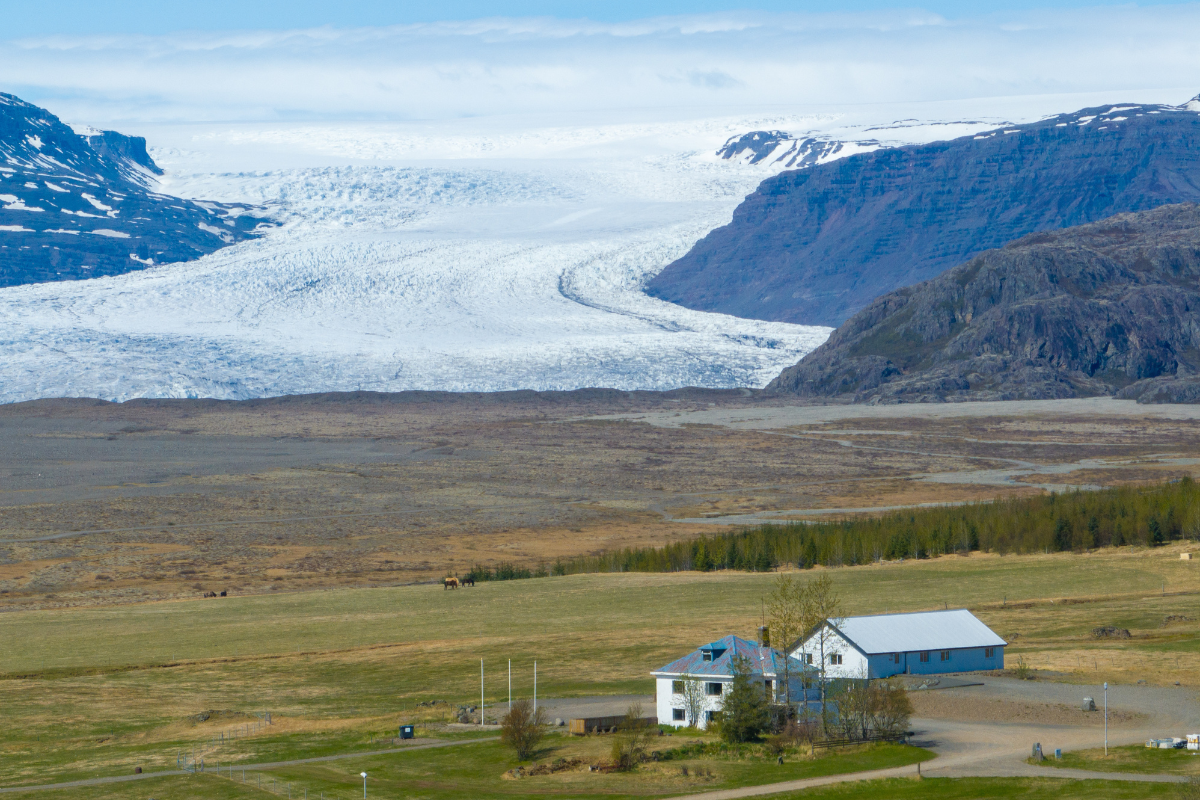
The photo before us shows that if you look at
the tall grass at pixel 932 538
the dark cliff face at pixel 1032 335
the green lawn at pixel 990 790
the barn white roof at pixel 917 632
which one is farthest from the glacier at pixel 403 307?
the green lawn at pixel 990 790

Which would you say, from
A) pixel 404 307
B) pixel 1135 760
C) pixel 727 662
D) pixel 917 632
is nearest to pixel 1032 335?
pixel 404 307

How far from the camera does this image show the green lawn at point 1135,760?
104ft

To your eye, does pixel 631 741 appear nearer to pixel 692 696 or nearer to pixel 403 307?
pixel 692 696

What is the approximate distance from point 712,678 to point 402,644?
65.1ft

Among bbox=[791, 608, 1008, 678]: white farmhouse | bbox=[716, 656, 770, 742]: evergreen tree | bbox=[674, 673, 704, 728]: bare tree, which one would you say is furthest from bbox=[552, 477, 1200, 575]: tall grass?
bbox=[716, 656, 770, 742]: evergreen tree

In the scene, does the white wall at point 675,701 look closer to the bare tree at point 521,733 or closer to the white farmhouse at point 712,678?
the white farmhouse at point 712,678

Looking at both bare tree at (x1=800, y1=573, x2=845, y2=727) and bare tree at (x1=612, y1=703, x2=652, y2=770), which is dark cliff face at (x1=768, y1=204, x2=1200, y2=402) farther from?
bare tree at (x1=612, y1=703, x2=652, y2=770)

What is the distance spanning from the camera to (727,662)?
38.7 meters

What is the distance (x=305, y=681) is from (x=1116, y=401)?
5302 inches

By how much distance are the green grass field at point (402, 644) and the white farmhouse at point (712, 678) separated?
5.50m

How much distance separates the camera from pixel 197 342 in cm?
14288

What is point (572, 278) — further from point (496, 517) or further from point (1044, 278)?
point (496, 517)

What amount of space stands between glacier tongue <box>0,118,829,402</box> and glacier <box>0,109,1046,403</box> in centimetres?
25

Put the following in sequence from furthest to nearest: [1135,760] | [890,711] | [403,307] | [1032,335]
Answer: [1032,335] → [403,307] → [890,711] → [1135,760]
